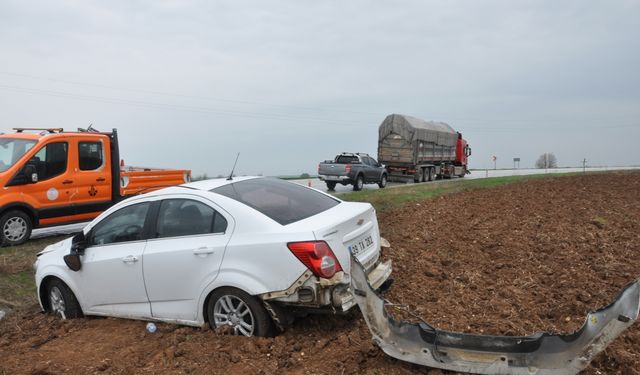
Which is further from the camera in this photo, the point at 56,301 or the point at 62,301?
the point at 56,301

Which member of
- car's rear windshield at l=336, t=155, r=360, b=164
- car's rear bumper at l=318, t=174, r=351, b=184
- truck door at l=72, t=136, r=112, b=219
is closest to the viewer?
truck door at l=72, t=136, r=112, b=219

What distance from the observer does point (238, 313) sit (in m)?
4.61

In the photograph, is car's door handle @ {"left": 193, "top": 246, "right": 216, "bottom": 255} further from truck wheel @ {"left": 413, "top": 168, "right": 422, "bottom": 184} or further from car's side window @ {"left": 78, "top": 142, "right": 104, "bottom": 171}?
truck wheel @ {"left": 413, "top": 168, "right": 422, "bottom": 184}

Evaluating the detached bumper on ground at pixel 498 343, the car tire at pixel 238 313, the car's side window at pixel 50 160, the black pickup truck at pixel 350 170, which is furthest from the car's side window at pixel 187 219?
the black pickup truck at pixel 350 170

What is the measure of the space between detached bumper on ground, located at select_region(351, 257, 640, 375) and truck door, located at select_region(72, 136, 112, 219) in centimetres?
832

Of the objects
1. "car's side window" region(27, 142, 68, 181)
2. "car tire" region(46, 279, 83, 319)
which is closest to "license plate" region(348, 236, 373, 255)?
"car tire" region(46, 279, 83, 319)

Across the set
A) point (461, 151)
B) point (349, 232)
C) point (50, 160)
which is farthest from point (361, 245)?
point (461, 151)

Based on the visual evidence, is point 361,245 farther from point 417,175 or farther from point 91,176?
point 417,175

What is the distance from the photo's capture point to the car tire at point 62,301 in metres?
5.81

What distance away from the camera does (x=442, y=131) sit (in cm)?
3322

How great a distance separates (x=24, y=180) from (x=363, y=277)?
8.15 metres

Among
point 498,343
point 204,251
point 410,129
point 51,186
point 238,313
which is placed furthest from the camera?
point 410,129

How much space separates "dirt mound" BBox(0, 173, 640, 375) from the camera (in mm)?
4098

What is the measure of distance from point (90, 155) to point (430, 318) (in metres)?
8.51
